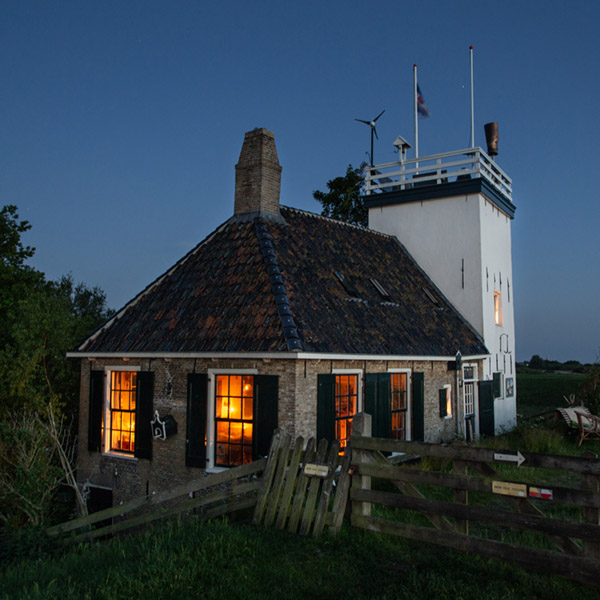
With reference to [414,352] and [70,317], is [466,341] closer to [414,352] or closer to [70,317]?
[414,352]

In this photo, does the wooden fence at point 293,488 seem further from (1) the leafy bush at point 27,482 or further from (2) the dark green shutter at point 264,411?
(1) the leafy bush at point 27,482

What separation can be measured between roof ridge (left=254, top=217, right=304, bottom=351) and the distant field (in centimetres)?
1746

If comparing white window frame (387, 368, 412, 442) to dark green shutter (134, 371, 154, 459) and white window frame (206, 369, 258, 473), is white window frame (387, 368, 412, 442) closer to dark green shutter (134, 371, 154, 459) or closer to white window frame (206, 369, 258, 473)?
white window frame (206, 369, 258, 473)

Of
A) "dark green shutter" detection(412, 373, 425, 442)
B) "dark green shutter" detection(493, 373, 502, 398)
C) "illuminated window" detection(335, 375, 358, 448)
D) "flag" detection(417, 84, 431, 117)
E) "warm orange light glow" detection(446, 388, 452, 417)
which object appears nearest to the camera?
"illuminated window" detection(335, 375, 358, 448)

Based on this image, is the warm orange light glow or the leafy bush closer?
the leafy bush

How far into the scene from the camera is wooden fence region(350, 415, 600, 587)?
5.14m

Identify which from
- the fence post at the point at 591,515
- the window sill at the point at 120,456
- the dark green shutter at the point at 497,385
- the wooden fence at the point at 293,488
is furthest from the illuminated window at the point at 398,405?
the fence post at the point at 591,515

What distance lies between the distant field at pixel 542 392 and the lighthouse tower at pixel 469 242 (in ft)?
24.7

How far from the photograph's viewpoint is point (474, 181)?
59.0 feet

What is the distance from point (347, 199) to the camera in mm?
30094

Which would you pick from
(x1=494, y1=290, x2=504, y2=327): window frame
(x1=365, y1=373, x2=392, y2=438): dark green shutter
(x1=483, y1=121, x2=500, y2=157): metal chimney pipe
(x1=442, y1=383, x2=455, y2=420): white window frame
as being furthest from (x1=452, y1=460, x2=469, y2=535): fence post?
(x1=483, y1=121, x2=500, y2=157): metal chimney pipe

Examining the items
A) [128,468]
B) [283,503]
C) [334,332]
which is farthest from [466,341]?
[283,503]

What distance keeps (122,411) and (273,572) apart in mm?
8571

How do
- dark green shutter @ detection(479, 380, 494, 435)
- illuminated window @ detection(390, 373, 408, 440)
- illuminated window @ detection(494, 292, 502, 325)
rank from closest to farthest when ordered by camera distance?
illuminated window @ detection(390, 373, 408, 440)
dark green shutter @ detection(479, 380, 494, 435)
illuminated window @ detection(494, 292, 502, 325)
